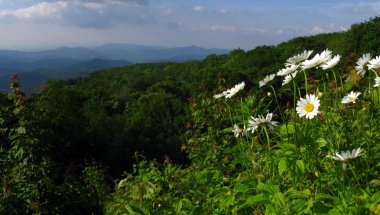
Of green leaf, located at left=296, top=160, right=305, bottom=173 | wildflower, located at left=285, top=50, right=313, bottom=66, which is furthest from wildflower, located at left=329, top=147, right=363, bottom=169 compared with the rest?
wildflower, located at left=285, top=50, right=313, bottom=66

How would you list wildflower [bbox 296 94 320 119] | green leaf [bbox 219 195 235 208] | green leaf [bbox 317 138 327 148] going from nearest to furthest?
green leaf [bbox 219 195 235 208] → green leaf [bbox 317 138 327 148] → wildflower [bbox 296 94 320 119]

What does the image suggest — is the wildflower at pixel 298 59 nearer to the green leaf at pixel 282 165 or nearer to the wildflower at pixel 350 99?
the wildflower at pixel 350 99

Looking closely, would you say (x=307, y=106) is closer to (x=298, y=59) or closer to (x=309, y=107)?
(x=309, y=107)

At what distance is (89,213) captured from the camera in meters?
6.48

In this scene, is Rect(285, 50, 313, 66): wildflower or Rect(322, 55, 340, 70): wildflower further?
Rect(285, 50, 313, 66): wildflower

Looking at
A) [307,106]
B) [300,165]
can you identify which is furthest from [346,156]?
[307,106]

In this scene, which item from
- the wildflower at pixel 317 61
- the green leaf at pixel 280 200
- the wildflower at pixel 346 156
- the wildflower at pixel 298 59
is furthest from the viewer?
the wildflower at pixel 298 59

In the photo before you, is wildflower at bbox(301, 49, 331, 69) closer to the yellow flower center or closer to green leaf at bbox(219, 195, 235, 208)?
the yellow flower center

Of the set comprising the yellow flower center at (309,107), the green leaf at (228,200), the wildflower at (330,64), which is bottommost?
the green leaf at (228,200)

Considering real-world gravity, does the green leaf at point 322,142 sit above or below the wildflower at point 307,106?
below

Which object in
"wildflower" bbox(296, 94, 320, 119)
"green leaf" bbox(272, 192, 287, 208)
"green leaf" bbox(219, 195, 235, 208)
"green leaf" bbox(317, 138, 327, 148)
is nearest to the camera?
"green leaf" bbox(272, 192, 287, 208)

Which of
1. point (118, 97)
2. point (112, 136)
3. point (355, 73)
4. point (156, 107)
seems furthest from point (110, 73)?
point (355, 73)

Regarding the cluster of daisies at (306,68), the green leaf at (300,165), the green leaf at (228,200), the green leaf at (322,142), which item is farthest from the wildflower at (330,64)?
the green leaf at (228,200)

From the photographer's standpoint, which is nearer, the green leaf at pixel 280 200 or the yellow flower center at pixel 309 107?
the green leaf at pixel 280 200
